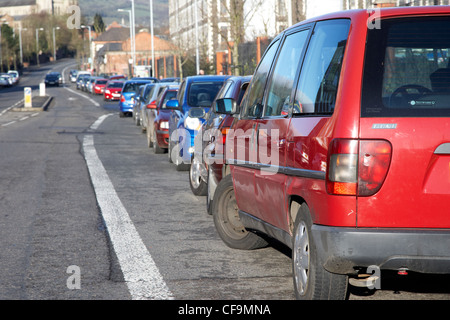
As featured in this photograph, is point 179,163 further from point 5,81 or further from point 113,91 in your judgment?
point 5,81

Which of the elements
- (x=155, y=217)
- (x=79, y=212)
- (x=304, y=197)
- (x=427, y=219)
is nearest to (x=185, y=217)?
(x=155, y=217)

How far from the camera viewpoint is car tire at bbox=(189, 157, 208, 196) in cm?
1055

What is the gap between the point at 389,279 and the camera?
20.2 ft

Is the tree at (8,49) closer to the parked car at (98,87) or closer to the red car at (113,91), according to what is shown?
the parked car at (98,87)

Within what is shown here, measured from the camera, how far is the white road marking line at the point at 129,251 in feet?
18.7

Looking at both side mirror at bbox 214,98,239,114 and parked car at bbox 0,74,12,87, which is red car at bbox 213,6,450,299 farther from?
parked car at bbox 0,74,12,87

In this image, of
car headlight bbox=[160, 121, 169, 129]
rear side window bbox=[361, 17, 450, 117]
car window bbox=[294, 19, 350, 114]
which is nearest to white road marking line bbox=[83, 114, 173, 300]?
car window bbox=[294, 19, 350, 114]

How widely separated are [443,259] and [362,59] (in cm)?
121

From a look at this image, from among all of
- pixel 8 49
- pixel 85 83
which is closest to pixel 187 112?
pixel 85 83

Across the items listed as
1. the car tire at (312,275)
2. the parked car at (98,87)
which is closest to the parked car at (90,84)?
the parked car at (98,87)

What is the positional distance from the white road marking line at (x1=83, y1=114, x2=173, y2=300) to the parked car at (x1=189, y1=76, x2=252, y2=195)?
1064 millimetres

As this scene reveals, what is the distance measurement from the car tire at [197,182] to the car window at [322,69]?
17.3 ft

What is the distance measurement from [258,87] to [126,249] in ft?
6.31

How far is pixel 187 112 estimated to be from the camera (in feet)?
42.4
